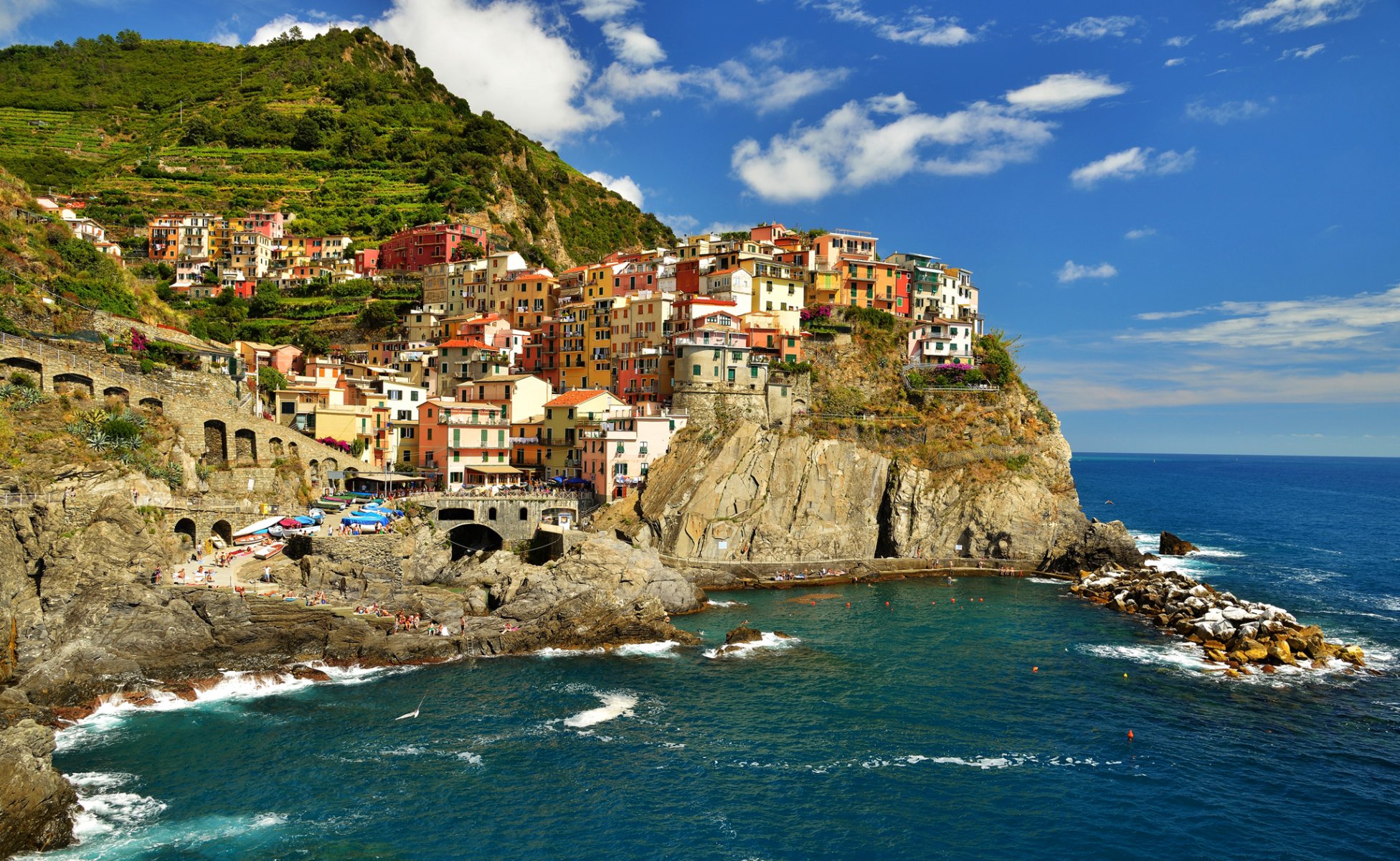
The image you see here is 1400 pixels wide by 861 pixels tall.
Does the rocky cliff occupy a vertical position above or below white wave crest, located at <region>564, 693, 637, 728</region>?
above

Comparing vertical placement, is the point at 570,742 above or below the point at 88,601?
below

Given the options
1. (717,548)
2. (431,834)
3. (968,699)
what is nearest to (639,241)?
(717,548)

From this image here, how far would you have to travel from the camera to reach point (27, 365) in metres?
50.6

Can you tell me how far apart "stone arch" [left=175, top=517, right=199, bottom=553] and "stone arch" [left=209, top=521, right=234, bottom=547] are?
3.97 feet

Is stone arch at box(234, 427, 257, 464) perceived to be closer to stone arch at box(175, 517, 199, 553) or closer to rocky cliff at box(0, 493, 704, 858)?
stone arch at box(175, 517, 199, 553)

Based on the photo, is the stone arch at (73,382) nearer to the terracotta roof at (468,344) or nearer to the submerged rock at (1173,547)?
the terracotta roof at (468,344)

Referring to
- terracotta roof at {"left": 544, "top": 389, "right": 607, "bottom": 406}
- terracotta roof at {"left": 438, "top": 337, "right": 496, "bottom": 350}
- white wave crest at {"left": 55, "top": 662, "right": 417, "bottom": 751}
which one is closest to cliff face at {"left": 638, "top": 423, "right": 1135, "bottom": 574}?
terracotta roof at {"left": 544, "top": 389, "right": 607, "bottom": 406}

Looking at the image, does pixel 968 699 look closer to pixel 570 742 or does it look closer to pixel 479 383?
pixel 570 742

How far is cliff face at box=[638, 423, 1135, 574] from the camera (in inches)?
2625

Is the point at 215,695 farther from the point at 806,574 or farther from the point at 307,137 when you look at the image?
the point at 307,137

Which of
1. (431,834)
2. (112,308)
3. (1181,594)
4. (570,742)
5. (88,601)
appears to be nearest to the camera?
(431,834)

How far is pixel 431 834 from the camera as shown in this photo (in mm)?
28406

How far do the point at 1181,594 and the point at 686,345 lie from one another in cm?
4157

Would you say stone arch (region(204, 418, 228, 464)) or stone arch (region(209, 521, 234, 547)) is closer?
stone arch (region(209, 521, 234, 547))
